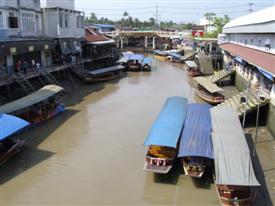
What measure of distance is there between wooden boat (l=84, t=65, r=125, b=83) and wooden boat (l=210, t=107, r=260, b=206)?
21.9 m

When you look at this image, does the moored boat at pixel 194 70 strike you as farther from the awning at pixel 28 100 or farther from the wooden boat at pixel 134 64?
the awning at pixel 28 100

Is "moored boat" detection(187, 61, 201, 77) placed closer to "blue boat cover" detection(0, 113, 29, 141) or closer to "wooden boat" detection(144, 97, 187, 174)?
"wooden boat" detection(144, 97, 187, 174)

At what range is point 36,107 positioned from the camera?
68.1 ft

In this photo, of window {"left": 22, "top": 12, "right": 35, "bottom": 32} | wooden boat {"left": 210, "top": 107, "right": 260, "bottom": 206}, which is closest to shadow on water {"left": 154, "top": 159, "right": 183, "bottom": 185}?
wooden boat {"left": 210, "top": 107, "right": 260, "bottom": 206}

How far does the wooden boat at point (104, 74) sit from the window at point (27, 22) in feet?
23.2

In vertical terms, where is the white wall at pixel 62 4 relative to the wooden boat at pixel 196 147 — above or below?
above

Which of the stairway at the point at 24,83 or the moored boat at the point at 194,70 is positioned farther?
the moored boat at the point at 194,70

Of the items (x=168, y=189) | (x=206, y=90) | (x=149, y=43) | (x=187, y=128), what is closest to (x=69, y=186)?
(x=168, y=189)

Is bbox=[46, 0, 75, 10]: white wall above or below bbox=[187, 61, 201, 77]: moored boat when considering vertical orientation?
above

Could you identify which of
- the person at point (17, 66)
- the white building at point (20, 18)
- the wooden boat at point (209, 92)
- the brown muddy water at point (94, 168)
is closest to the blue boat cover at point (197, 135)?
the brown muddy water at point (94, 168)

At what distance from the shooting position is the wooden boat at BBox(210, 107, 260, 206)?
11.0m

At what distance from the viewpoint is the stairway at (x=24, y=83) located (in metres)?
24.0

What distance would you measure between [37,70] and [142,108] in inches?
381

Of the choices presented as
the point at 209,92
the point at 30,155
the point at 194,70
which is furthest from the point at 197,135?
the point at 194,70
